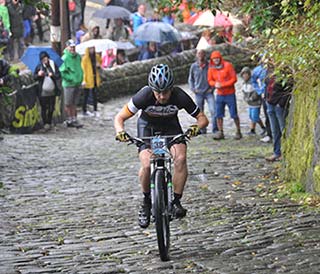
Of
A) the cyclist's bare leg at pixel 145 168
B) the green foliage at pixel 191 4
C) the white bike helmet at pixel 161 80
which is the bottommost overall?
the cyclist's bare leg at pixel 145 168

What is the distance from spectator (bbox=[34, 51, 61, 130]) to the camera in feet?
80.0

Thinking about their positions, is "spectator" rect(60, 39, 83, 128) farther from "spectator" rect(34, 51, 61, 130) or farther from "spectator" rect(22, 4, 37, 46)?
"spectator" rect(22, 4, 37, 46)

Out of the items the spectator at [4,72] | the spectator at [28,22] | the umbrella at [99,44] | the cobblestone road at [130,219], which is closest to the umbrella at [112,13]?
the spectator at [28,22]

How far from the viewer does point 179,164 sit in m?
10.6

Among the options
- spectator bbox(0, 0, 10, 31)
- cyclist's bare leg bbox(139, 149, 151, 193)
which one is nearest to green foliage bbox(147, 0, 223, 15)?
cyclist's bare leg bbox(139, 149, 151, 193)

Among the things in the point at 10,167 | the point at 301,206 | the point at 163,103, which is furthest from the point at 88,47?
the point at 163,103

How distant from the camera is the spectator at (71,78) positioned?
990 inches

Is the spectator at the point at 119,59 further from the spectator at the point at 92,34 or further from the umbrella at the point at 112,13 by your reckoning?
the spectator at the point at 92,34

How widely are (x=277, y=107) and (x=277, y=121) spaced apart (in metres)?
0.31

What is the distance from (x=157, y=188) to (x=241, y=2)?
260 inches

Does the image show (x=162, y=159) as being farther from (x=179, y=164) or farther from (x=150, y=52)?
(x=150, y=52)

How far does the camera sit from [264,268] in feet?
31.3

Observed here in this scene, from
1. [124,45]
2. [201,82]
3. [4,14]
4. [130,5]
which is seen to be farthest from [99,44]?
[130,5]

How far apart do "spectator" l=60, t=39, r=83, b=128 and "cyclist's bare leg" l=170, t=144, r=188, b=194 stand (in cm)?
1466
